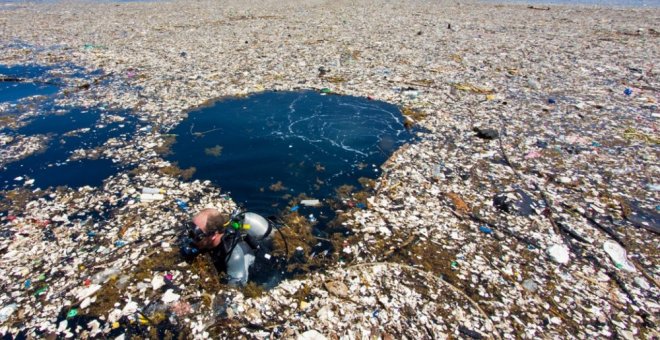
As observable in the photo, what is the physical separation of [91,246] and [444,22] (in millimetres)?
21011

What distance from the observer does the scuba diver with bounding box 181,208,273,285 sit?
490 cm

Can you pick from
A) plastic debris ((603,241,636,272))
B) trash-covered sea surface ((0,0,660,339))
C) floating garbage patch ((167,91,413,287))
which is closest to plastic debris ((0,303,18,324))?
trash-covered sea surface ((0,0,660,339))

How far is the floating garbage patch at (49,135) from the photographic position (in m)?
7.05

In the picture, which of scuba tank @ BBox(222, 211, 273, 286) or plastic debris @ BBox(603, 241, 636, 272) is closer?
scuba tank @ BBox(222, 211, 273, 286)

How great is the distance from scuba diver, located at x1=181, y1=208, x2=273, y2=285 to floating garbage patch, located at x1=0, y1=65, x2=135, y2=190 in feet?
10.4

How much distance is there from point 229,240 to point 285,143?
377cm

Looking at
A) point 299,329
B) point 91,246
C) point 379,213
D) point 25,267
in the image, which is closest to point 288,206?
point 379,213

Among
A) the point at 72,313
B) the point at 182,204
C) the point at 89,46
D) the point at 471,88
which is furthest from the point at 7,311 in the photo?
the point at 89,46

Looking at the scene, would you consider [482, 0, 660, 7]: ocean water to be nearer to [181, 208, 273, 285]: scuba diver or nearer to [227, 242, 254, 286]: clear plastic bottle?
[181, 208, 273, 285]: scuba diver

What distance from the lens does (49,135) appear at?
8.51m

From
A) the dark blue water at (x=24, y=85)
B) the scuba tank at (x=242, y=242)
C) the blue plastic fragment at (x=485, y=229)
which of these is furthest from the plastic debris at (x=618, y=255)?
the dark blue water at (x=24, y=85)

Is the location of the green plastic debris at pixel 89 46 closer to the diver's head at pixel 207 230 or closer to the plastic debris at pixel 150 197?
the plastic debris at pixel 150 197

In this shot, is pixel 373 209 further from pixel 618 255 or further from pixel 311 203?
A: pixel 618 255

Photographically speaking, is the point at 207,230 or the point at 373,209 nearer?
the point at 207,230
